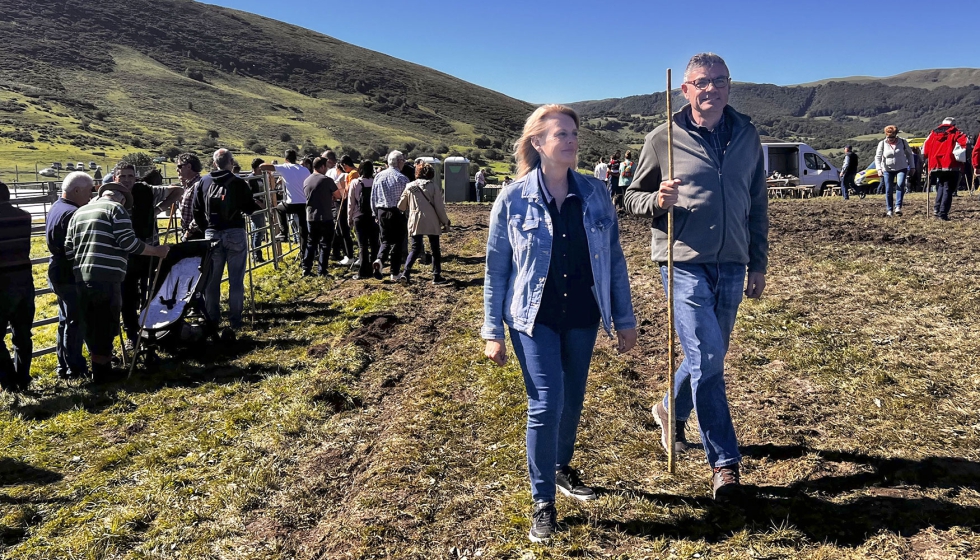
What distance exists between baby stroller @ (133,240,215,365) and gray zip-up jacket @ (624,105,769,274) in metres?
5.41

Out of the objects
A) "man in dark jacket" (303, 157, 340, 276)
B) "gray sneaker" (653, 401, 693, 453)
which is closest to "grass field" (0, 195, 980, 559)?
"gray sneaker" (653, 401, 693, 453)

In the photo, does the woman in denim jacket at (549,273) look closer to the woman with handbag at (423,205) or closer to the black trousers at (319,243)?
the woman with handbag at (423,205)

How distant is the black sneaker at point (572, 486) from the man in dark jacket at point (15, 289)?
512 cm

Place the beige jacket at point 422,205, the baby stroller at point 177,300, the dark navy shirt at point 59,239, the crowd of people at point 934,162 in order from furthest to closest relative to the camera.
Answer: the crowd of people at point 934,162, the beige jacket at point 422,205, the baby stroller at point 177,300, the dark navy shirt at point 59,239

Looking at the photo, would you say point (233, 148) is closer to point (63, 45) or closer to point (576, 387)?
point (63, 45)

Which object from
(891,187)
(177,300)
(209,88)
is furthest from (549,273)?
(209,88)

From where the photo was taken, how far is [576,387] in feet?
10.5

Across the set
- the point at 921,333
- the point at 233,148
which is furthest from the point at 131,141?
the point at 921,333

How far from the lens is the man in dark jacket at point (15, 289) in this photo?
5910mm

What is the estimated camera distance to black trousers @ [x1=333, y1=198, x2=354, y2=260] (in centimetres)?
1242

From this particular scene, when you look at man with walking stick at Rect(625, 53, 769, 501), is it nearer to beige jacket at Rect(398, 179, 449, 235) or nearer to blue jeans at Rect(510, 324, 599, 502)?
blue jeans at Rect(510, 324, 599, 502)

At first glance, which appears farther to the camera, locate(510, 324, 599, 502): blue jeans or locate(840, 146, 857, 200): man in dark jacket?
locate(840, 146, 857, 200): man in dark jacket

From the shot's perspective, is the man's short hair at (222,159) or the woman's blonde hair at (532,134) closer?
the woman's blonde hair at (532,134)

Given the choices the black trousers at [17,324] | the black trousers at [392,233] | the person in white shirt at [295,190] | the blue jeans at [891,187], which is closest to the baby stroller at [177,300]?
the black trousers at [17,324]
